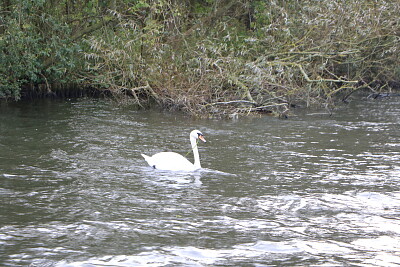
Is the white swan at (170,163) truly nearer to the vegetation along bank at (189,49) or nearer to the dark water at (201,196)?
the dark water at (201,196)

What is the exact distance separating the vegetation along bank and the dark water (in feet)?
9.80

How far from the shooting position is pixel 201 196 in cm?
1034

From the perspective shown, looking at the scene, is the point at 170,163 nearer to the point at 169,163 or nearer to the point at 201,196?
the point at 169,163

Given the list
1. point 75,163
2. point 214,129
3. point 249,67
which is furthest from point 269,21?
point 75,163

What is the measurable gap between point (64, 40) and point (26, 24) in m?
1.99

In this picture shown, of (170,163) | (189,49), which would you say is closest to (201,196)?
(170,163)

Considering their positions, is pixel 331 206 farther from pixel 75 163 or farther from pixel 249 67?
pixel 249 67

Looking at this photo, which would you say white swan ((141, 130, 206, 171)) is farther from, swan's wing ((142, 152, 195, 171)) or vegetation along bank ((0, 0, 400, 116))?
vegetation along bank ((0, 0, 400, 116))

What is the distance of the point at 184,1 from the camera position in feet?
79.5

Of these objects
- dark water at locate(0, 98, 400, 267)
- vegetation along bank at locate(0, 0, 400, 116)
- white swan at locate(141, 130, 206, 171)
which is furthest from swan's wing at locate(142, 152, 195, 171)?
vegetation along bank at locate(0, 0, 400, 116)

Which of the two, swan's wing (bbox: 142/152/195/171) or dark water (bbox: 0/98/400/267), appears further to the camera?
swan's wing (bbox: 142/152/195/171)

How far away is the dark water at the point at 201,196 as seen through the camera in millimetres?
7508

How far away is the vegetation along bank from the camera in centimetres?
2064

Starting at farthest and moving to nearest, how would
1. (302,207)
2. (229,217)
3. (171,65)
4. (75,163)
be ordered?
1. (171,65)
2. (75,163)
3. (302,207)
4. (229,217)
